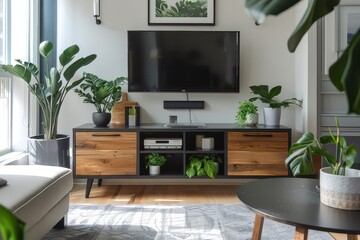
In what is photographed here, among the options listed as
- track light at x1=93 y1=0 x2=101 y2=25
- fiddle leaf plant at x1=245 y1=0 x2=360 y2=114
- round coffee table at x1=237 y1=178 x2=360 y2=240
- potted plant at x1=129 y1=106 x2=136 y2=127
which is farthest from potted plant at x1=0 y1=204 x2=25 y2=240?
track light at x1=93 y1=0 x2=101 y2=25

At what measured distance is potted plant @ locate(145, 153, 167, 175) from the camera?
2980 mm

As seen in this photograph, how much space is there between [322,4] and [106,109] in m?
2.66

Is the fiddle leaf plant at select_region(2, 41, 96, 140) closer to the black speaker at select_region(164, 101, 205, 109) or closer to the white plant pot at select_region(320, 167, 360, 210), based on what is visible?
the black speaker at select_region(164, 101, 205, 109)

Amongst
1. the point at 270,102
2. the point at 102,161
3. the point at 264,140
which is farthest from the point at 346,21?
the point at 102,161

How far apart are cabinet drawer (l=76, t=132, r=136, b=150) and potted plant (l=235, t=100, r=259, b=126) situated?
0.97 meters

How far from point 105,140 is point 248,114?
Result: 128 cm

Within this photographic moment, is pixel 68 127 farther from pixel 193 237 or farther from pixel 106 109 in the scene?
pixel 193 237

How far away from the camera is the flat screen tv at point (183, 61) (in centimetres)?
316

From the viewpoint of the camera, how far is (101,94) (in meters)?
2.93

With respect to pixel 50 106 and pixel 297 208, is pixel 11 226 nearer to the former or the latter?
pixel 297 208

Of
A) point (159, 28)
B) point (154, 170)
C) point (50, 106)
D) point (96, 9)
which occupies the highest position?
point (96, 9)

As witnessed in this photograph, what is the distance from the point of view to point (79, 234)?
210cm

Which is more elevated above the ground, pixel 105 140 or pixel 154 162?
pixel 105 140

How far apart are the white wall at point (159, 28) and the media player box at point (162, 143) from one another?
412mm
